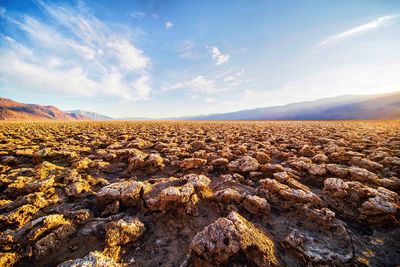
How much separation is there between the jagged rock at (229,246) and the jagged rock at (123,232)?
66 centimetres

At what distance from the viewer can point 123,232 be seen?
1.90 metres

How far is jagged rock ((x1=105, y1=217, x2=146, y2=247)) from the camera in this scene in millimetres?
1817

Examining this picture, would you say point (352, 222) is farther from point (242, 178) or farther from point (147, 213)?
point (147, 213)

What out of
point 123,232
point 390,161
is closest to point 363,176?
point 390,161

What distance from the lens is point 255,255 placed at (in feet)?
5.41

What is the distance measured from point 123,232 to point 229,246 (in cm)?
114

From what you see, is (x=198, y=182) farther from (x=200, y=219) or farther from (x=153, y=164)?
(x=153, y=164)

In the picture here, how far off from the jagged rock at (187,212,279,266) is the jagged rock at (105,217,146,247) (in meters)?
0.66

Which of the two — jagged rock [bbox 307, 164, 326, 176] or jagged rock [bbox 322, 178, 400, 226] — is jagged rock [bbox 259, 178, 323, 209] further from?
jagged rock [bbox 307, 164, 326, 176]

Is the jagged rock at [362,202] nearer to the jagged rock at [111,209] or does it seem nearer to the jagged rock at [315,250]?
the jagged rock at [315,250]

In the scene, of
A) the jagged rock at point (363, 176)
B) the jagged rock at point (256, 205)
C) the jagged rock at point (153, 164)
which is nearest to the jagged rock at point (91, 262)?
the jagged rock at point (256, 205)

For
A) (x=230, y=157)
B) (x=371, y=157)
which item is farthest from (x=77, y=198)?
(x=371, y=157)

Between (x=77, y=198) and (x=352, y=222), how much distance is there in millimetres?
3789

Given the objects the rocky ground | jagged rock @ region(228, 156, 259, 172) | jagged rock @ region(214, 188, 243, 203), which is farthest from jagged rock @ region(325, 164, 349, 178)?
jagged rock @ region(214, 188, 243, 203)
